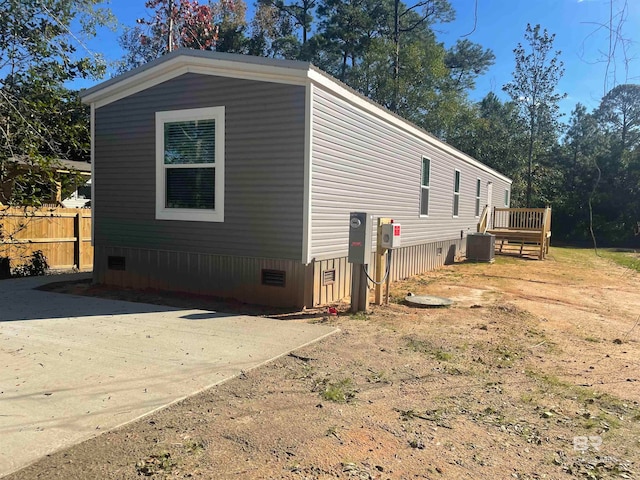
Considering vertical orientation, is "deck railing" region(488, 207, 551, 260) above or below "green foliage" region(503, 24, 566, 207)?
below

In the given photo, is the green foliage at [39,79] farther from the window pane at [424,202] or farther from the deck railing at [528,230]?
the deck railing at [528,230]

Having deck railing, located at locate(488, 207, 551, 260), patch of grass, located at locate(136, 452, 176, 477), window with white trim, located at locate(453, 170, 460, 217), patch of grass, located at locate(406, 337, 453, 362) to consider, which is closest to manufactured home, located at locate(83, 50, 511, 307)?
patch of grass, located at locate(406, 337, 453, 362)

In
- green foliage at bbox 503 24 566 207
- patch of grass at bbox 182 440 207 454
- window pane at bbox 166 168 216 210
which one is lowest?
patch of grass at bbox 182 440 207 454

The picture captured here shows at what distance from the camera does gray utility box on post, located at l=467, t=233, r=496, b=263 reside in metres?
13.1

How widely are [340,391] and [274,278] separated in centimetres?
314

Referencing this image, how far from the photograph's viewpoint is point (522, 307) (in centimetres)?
689

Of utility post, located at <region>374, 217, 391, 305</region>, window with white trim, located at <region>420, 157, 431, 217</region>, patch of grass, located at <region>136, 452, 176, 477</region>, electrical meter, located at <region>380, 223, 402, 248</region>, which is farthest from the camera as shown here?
window with white trim, located at <region>420, 157, 431, 217</region>

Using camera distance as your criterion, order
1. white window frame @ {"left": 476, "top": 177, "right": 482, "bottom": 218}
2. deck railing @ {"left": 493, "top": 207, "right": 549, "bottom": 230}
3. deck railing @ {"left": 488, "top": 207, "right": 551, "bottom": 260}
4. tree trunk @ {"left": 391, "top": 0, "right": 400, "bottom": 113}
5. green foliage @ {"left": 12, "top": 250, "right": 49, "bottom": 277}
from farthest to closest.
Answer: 1. tree trunk @ {"left": 391, "top": 0, "right": 400, "bottom": 113}
2. deck railing @ {"left": 493, "top": 207, "right": 549, "bottom": 230}
3. white window frame @ {"left": 476, "top": 177, "right": 482, "bottom": 218}
4. deck railing @ {"left": 488, "top": 207, "right": 551, "bottom": 260}
5. green foliage @ {"left": 12, "top": 250, "right": 49, "bottom": 277}

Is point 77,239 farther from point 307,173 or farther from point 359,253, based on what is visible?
point 359,253

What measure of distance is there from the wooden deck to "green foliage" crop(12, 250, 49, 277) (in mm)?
13148

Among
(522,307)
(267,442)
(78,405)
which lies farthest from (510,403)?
(522,307)

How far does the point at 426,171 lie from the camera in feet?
35.4

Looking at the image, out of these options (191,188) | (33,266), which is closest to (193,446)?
(191,188)

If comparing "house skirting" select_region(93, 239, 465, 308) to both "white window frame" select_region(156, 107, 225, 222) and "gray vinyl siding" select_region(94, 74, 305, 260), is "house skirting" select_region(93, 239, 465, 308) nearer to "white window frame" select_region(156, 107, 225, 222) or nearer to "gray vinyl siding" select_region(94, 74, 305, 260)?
"gray vinyl siding" select_region(94, 74, 305, 260)
